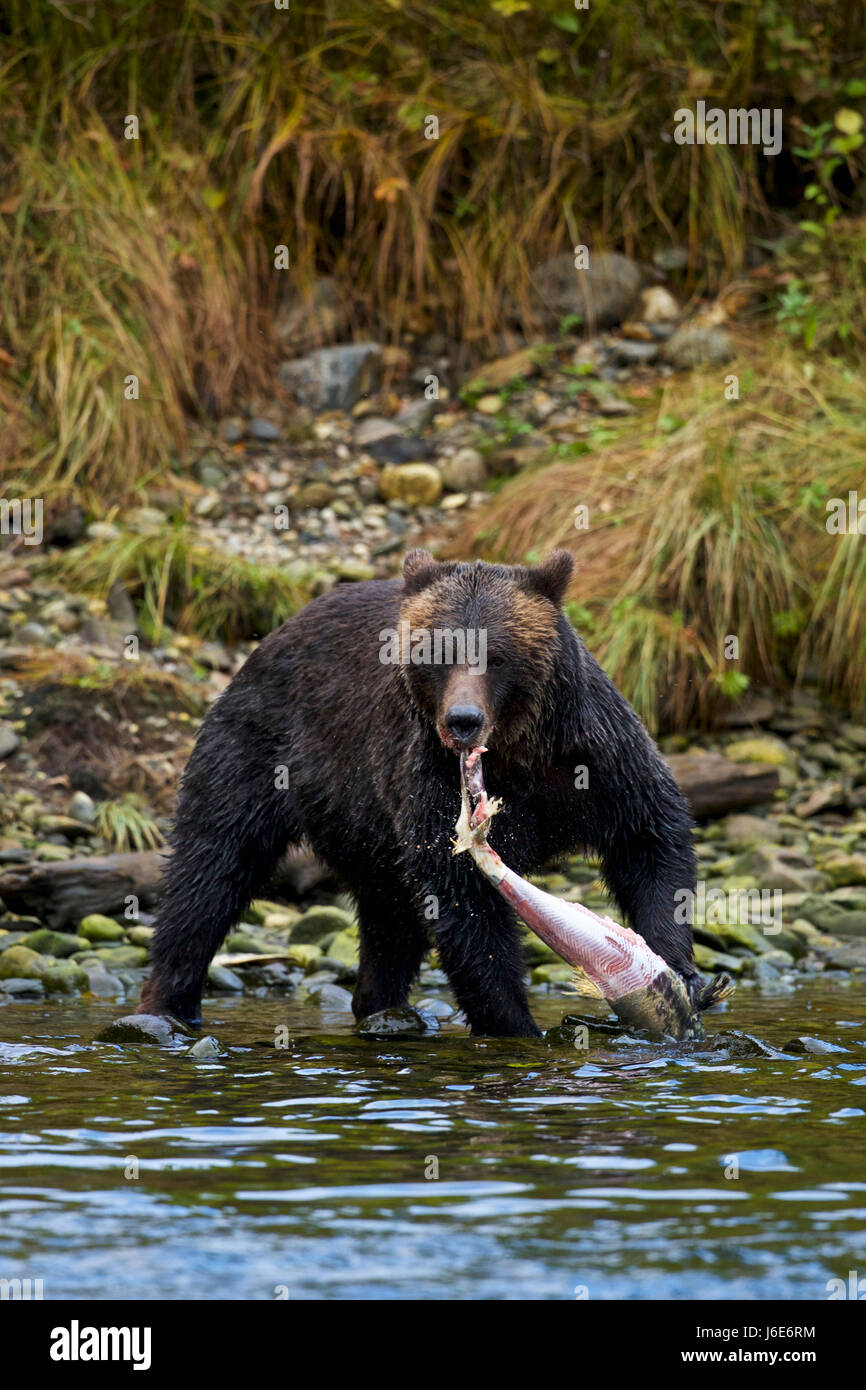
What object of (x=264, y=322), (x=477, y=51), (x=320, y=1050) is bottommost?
(x=320, y=1050)

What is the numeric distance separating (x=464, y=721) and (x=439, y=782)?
0.50m

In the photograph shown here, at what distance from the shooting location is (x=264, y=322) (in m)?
13.2

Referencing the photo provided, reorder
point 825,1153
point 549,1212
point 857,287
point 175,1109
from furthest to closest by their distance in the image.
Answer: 1. point 857,287
2. point 175,1109
3. point 825,1153
4. point 549,1212

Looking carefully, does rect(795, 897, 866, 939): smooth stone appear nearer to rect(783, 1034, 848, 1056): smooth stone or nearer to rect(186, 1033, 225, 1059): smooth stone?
rect(783, 1034, 848, 1056): smooth stone

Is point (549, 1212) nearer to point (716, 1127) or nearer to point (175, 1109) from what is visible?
point (716, 1127)

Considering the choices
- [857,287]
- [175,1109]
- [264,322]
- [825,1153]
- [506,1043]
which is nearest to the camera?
[825,1153]

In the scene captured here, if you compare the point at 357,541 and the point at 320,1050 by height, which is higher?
the point at 357,541

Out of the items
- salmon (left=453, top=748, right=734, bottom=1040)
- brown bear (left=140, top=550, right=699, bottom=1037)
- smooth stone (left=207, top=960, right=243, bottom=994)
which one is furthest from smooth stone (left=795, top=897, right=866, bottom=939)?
salmon (left=453, top=748, right=734, bottom=1040)

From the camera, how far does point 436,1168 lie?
4.00 metres

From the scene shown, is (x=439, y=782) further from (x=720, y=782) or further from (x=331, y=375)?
(x=331, y=375)

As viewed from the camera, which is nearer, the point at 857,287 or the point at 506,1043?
the point at 506,1043

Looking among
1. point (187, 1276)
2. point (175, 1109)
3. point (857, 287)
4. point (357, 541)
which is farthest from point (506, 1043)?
point (857, 287)

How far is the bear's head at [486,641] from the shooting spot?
5.59 metres
